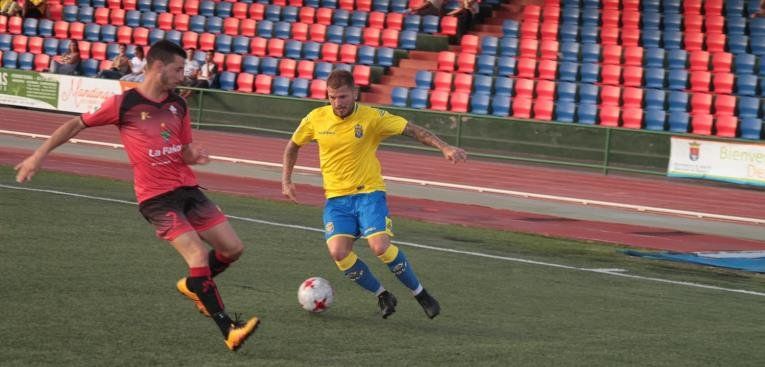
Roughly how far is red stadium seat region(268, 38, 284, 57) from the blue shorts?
23030mm

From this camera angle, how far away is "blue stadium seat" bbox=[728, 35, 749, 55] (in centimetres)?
2844

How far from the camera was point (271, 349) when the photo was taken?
830 centimetres

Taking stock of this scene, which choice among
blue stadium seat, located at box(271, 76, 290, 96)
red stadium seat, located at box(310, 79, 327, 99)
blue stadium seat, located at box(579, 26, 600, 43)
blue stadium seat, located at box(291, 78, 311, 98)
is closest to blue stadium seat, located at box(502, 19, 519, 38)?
blue stadium seat, located at box(579, 26, 600, 43)

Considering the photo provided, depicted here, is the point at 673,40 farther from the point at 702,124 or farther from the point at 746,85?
the point at 702,124

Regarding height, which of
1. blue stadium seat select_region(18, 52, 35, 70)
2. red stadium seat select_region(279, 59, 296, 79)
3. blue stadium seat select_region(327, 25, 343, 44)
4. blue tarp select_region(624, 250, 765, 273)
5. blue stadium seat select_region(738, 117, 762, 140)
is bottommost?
blue tarp select_region(624, 250, 765, 273)

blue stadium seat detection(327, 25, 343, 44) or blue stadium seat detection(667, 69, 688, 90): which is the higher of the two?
blue stadium seat detection(327, 25, 343, 44)

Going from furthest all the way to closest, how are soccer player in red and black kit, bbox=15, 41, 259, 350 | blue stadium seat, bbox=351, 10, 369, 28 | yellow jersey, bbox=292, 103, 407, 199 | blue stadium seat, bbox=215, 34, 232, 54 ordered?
blue stadium seat, bbox=215, 34, 232, 54 < blue stadium seat, bbox=351, 10, 369, 28 < yellow jersey, bbox=292, 103, 407, 199 < soccer player in red and black kit, bbox=15, 41, 259, 350

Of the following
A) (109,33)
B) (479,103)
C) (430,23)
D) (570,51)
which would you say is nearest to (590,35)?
(570,51)

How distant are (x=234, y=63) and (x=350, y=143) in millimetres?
22800

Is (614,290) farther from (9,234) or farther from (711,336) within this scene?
(9,234)

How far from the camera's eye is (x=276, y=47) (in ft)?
108

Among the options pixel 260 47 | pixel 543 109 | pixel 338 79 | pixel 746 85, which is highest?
pixel 260 47

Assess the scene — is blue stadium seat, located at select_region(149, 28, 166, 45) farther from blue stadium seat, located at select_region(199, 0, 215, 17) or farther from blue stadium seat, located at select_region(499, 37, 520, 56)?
blue stadium seat, located at select_region(499, 37, 520, 56)

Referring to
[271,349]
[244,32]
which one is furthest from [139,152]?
[244,32]
